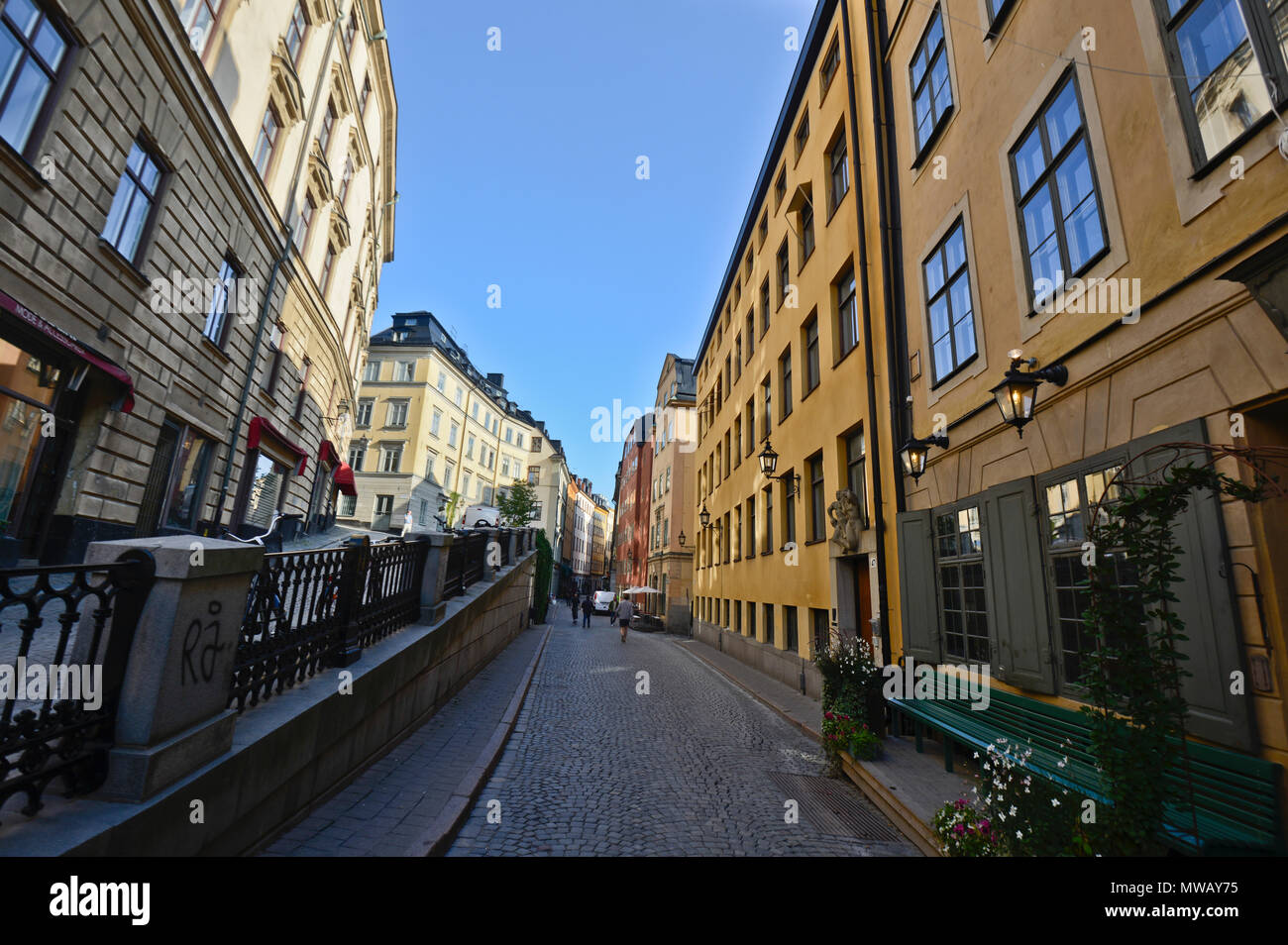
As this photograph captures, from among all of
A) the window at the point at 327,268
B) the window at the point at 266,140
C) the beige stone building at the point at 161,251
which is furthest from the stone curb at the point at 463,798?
the window at the point at 327,268

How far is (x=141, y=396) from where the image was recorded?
10133mm

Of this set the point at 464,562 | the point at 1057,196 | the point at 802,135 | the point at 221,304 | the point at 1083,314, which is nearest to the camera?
the point at 1083,314

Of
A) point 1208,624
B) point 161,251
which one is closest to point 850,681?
point 1208,624

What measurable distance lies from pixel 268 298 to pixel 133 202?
5.79 m

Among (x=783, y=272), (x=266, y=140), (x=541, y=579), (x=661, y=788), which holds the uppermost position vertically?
(x=266, y=140)

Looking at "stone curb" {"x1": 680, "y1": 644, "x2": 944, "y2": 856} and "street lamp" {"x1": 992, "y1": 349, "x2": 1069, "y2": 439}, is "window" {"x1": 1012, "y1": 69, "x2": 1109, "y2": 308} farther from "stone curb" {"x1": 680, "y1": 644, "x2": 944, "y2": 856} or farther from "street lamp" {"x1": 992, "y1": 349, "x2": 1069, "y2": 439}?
"stone curb" {"x1": 680, "y1": 644, "x2": 944, "y2": 856}

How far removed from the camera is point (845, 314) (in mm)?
12438

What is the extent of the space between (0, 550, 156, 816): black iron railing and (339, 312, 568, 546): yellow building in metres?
34.1

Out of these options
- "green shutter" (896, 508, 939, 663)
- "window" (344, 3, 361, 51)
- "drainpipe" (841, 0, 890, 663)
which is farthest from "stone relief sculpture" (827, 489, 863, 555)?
"window" (344, 3, 361, 51)

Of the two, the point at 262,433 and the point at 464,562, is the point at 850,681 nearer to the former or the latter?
the point at 464,562

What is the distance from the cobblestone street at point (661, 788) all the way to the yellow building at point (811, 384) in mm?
3214

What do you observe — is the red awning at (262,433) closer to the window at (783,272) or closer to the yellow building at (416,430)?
the window at (783,272)

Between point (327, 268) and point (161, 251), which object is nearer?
point (161, 251)
